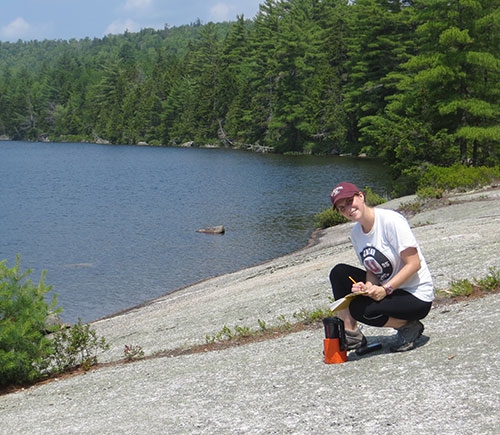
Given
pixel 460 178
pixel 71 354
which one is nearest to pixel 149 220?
pixel 460 178

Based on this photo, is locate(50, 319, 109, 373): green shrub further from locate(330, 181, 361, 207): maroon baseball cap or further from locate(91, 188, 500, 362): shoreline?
locate(330, 181, 361, 207): maroon baseball cap

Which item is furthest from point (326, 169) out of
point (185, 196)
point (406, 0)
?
point (406, 0)

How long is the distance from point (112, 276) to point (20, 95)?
15854 centimetres

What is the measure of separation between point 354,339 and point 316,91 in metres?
90.5

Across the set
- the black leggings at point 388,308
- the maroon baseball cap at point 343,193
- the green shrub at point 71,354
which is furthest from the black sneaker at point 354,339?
the green shrub at point 71,354

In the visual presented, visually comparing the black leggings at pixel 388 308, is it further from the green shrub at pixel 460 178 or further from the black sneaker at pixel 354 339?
the green shrub at pixel 460 178

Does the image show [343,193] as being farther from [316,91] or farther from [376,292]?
[316,91]

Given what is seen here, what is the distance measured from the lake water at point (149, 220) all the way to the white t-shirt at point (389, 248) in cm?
1418

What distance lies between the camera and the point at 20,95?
569ft

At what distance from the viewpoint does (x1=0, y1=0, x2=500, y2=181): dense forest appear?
34.1m

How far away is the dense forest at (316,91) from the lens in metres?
34.1

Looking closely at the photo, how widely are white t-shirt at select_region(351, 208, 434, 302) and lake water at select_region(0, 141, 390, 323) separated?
14.2 m

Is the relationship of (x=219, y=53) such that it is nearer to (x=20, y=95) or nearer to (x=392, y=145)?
(x=20, y=95)

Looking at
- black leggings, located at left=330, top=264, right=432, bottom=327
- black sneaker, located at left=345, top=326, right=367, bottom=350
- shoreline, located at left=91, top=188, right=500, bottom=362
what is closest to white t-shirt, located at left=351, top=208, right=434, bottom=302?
black leggings, located at left=330, top=264, right=432, bottom=327
